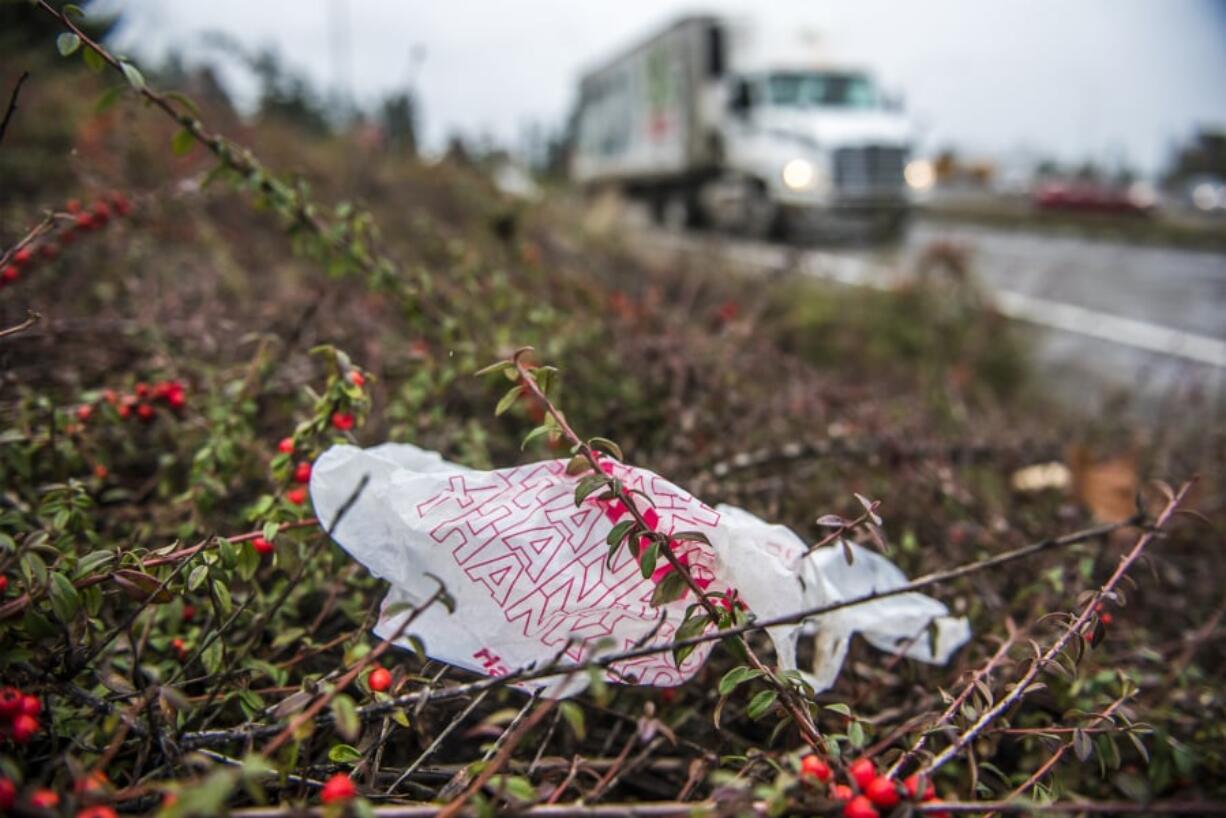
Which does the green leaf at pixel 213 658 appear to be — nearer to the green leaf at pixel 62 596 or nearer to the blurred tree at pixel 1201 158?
the green leaf at pixel 62 596

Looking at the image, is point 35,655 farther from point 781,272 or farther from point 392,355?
point 781,272

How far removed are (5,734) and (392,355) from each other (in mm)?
1735

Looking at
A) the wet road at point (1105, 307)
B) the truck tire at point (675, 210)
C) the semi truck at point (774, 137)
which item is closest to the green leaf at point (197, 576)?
the wet road at point (1105, 307)

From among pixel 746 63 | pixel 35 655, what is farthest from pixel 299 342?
pixel 746 63

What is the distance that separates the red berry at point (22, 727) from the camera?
0.95 metres

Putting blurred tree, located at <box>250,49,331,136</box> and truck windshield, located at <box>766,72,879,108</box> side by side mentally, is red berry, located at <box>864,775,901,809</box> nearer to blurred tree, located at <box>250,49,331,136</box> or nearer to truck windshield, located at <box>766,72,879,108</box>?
blurred tree, located at <box>250,49,331,136</box>

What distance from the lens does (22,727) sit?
0.95 meters

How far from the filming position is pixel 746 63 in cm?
1321

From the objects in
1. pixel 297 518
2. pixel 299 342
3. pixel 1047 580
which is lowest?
pixel 1047 580

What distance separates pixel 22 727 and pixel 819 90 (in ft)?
45.3

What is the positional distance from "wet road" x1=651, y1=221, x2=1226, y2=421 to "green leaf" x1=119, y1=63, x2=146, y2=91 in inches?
135

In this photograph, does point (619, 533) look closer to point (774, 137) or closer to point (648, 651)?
point (648, 651)

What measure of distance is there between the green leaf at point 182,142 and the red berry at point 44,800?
145 centimetres

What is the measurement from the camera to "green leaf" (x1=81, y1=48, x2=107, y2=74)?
4.84 feet
